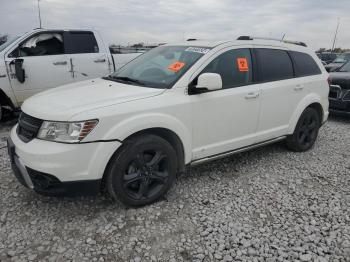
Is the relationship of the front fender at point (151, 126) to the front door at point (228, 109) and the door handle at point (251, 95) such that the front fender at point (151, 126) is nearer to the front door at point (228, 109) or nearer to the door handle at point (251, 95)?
the front door at point (228, 109)

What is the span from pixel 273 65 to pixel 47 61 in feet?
13.7

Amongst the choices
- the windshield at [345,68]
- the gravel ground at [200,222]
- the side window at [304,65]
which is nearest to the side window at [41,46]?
the gravel ground at [200,222]

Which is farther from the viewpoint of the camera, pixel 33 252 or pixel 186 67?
pixel 186 67

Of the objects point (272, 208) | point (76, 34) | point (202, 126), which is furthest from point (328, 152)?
point (76, 34)

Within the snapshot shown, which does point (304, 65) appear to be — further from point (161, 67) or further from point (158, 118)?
point (158, 118)

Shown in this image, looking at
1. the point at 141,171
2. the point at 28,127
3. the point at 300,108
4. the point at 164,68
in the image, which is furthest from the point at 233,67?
the point at 28,127

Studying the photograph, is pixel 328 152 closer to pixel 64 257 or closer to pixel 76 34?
pixel 64 257

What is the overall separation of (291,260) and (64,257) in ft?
5.93

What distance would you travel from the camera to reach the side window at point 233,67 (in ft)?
11.9

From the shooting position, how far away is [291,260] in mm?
2564

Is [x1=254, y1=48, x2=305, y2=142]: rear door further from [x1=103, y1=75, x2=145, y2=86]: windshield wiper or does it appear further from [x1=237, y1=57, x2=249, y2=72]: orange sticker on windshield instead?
[x1=103, y1=75, x2=145, y2=86]: windshield wiper

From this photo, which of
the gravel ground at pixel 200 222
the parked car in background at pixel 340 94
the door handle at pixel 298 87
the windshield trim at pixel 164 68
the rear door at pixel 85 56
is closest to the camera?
the gravel ground at pixel 200 222

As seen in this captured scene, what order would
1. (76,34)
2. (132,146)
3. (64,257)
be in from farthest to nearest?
(76,34) < (132,146) < (64,257)

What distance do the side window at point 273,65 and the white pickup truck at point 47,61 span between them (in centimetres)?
362
